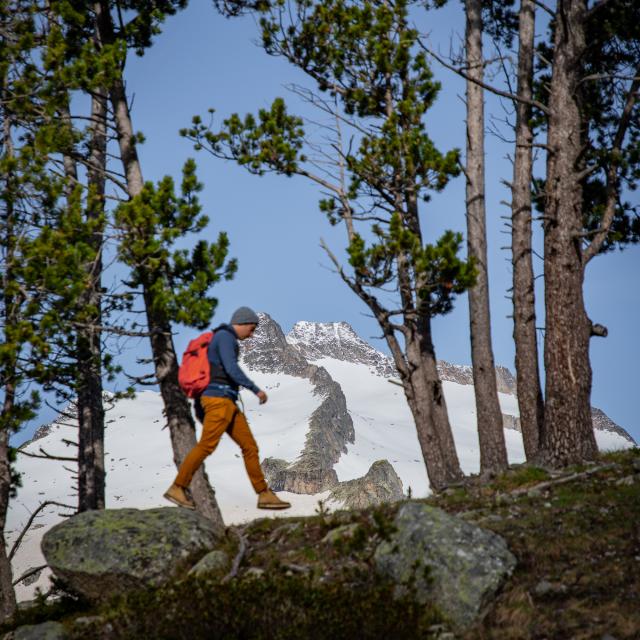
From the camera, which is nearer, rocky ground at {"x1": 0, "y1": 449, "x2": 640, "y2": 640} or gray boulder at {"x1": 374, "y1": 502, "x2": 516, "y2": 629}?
rocky ground at {"x1": 0, "y1": 449, "x2": 640, "y2": 640}

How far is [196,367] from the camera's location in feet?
27.6

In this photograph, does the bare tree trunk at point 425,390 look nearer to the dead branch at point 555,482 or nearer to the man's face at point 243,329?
the dead branch at point 555,482

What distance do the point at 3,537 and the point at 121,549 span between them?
515 centimetres

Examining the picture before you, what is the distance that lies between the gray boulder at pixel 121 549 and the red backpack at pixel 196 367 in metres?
1.53

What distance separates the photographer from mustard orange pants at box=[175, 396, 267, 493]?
27.1 feet

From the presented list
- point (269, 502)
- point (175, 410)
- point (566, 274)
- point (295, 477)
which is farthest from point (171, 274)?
point (295, 477)

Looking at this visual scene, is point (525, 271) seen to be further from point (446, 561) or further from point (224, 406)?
point (446, 561)

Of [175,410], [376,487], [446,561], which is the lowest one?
[446,561]

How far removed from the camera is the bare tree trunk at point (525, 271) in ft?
42.5

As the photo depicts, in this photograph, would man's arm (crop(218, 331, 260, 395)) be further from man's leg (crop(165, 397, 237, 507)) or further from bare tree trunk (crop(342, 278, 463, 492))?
bare tree trunk (crop(342, 278, 463, 492))

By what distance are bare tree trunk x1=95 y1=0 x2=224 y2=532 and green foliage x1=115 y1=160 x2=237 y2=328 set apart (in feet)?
1.07

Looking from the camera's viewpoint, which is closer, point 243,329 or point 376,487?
point 243,329

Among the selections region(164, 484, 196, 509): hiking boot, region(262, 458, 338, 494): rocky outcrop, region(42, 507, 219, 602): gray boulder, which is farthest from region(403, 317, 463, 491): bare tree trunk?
region(262, 458, 338, 494): rocky outcrop

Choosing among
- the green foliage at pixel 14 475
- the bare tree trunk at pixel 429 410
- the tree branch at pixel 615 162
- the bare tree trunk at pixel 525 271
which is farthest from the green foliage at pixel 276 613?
the tree branch at pixel 615 162
